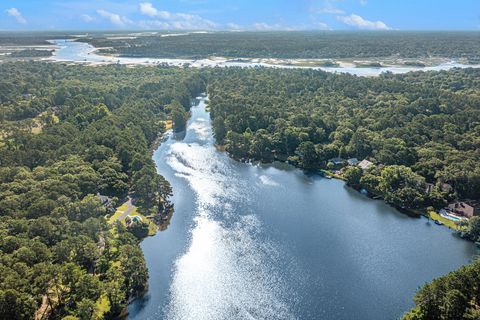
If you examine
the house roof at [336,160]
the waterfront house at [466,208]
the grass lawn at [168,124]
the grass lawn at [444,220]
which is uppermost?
the waterfront house at [466,208]

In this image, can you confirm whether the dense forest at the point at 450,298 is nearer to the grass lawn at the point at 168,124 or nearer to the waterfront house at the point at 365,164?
the waterfront house at the point at 365,164

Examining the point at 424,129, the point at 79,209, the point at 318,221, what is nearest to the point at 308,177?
the point at 318,221

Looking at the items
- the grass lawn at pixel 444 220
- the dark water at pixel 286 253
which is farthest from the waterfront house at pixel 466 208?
the dark water at pixel 286 253

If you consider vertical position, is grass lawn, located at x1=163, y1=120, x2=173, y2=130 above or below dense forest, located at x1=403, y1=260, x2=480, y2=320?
below

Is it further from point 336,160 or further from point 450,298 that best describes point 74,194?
point 450,298

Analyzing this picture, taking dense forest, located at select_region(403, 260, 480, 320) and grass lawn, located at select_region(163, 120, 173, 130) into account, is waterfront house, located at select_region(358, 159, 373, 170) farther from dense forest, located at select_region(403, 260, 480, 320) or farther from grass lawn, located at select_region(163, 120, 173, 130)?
grass lawn, located at select_region(163, 120, 173, 130)

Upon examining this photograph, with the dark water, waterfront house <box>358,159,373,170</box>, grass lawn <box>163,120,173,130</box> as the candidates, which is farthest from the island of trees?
grass lawn <box>163,120,173,130</box>
